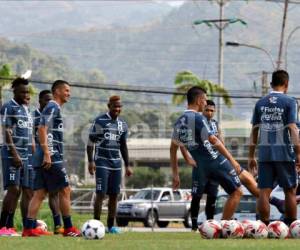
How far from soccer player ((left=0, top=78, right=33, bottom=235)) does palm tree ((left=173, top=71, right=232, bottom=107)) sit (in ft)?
200

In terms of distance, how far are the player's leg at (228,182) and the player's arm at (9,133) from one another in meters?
2.79

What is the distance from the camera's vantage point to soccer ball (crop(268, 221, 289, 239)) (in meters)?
13.9

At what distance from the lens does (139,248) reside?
38.1 ft

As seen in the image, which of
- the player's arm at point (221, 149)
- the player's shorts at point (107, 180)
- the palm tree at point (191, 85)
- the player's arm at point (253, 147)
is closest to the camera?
the player's arm at point (221, 149)

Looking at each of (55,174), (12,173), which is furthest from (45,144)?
(12,173)

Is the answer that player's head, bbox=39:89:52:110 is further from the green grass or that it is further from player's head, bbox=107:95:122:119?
the green grass

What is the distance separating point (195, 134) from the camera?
15.6 meters

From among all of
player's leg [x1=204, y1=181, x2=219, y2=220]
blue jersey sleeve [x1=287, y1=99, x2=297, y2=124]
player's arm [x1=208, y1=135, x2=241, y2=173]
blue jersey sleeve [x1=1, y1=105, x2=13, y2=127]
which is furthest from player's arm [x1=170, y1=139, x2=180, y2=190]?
blue jersey sleeve [x1=1, y1=105, x2=13, y2=127]

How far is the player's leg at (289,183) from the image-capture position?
1476 cm

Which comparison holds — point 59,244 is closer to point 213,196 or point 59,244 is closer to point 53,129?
point 53,129

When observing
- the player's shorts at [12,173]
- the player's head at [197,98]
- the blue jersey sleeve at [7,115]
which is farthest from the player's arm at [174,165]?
the blue jersey sleeve at [7,115]

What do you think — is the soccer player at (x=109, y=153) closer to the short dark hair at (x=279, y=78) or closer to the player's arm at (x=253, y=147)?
the player's arm at (x=253, y=147)

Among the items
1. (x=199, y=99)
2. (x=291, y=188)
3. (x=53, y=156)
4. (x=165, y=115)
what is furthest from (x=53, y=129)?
(x=165, y=115)

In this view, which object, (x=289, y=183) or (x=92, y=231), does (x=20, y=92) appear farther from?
(x=289, y=183)
